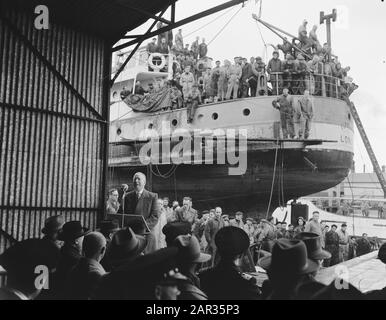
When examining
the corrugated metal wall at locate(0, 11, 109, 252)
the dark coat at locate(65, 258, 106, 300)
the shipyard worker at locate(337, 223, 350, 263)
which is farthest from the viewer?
the shipyard worker at locate(337, 223, 350, 263)

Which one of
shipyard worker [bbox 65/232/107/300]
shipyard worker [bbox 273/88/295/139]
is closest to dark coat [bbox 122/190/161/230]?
shipyard worker [bbox 65/232/107/300]

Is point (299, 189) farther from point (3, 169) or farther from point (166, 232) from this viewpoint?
point (166, 232)

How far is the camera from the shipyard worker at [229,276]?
387cm

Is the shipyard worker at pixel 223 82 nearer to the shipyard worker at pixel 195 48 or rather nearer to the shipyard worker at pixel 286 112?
the shipyard worker at pixel 286 112

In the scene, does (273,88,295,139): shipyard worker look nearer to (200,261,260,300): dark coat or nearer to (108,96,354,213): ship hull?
(108,96,354,213): ship hull

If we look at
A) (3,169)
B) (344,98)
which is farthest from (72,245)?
(344,98)

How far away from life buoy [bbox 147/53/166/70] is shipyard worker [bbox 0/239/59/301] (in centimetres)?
1752

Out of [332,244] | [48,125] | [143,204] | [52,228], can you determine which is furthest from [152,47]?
[52,228]

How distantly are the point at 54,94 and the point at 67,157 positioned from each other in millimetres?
1170

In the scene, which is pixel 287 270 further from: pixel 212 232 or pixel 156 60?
pixel 156 60

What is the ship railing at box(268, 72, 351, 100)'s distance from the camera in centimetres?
1602

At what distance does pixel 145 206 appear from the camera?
1069cm

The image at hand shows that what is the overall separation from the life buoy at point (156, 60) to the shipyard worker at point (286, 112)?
707cm

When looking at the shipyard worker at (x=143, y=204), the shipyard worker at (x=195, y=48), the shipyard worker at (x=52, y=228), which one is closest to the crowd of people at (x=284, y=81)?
the shipyard worker at (x=195, y=48)
